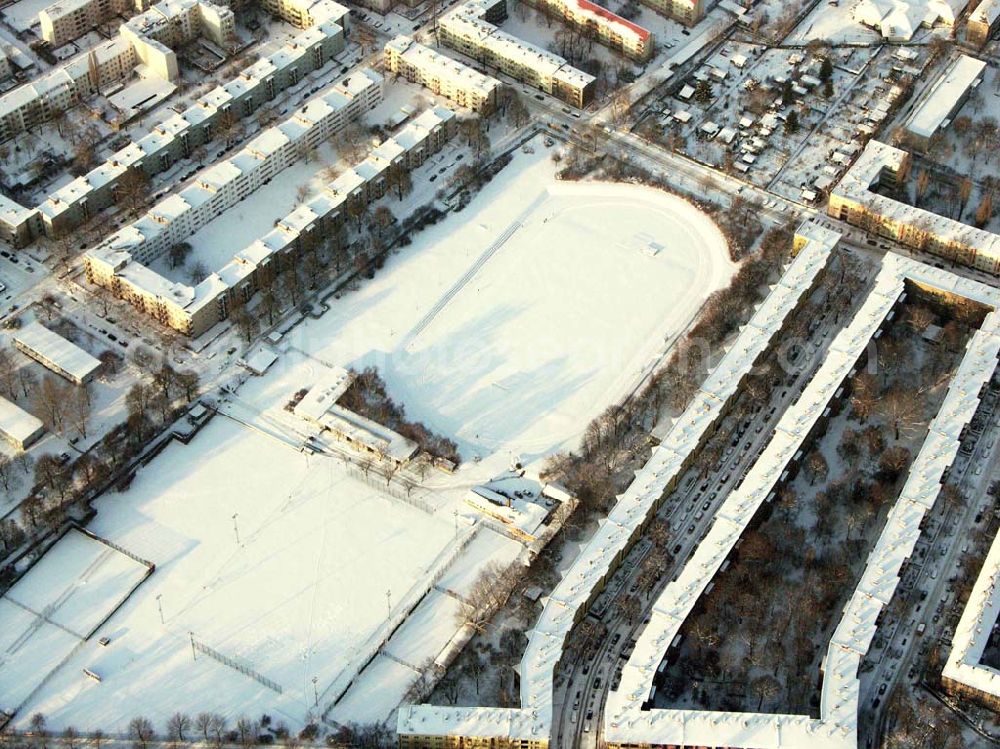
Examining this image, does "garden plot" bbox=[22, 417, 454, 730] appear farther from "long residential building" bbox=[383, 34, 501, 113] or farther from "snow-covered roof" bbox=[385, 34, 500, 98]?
"snow-covered roof" bbox=[385, 34, 500, 98]

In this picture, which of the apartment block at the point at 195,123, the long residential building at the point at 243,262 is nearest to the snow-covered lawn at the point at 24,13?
the apartment block at the point at 195,123

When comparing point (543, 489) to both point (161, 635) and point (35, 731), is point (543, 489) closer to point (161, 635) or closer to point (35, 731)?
point (161, 635)

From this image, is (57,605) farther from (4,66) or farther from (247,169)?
(4,66)

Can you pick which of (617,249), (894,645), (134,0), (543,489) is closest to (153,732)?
(543,489)

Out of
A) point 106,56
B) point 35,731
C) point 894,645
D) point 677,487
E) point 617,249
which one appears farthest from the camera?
point 106,56

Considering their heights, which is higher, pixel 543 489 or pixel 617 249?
pixel 617 249

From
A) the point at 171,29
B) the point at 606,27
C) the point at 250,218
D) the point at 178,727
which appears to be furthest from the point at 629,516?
the point at 171,29
